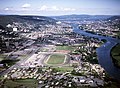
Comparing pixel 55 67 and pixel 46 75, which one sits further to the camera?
pixel 55 67

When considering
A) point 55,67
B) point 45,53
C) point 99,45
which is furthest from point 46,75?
point 99,45

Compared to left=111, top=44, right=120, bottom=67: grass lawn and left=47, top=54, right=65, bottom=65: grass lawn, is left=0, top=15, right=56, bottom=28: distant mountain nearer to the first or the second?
left=47, top=54, right=65, bottom=65: grass lawn

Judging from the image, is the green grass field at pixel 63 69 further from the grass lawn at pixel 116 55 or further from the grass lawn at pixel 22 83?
the grass lawn at pixel 116 55

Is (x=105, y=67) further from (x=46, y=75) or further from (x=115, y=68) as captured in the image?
(x=46, y=75)

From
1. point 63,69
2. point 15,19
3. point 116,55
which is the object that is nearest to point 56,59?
point 63,69

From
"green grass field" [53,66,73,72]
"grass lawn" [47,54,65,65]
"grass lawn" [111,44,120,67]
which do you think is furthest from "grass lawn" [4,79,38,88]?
"grass lawn" [111,44,120,67]

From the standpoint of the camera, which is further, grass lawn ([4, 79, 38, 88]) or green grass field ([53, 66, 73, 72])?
green grass field ([53, 66, 73, 72])

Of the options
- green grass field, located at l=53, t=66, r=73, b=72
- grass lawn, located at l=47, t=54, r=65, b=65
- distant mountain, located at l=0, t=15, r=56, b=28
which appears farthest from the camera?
distant mountain, located at l=0, t=15, r=56, b=28
